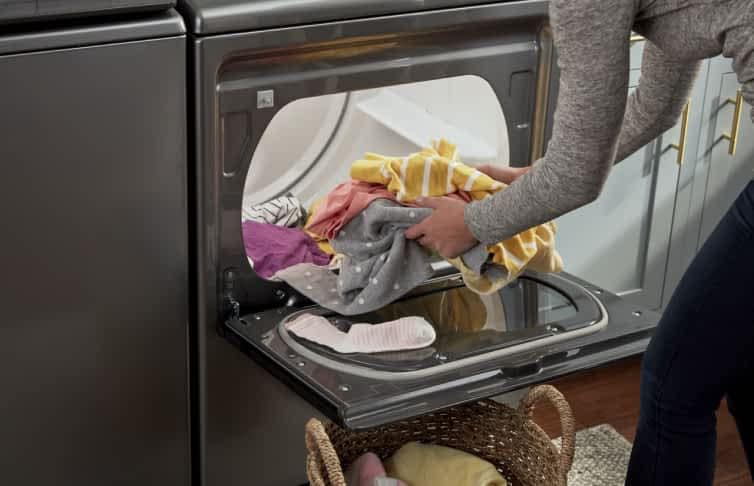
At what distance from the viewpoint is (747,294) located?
1248mm

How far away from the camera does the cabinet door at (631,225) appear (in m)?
2.16

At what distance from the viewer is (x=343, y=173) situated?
1805mm

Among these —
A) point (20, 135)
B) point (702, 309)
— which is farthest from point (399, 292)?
point (20, 135)

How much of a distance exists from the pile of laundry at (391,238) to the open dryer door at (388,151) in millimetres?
44

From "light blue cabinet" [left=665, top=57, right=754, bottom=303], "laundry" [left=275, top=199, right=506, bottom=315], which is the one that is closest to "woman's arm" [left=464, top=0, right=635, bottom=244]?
"laundry" [left=275, top=199, right=506, bottom=315]

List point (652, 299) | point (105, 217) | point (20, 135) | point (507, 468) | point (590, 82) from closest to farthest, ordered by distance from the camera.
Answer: point (590, 82) → point (20, 135) → point (105, 217) → point (507, 468) → point (652, 299)

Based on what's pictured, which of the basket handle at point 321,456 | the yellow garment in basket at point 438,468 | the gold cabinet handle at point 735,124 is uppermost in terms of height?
the gold cabinet handle at point 735,124

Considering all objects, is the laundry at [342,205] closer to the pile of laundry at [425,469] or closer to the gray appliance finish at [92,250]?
the gray appliance finish at [92,250]

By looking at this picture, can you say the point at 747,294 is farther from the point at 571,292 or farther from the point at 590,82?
the point at 571,292

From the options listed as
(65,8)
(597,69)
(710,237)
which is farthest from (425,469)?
(65,8)

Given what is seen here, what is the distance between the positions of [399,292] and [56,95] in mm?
574

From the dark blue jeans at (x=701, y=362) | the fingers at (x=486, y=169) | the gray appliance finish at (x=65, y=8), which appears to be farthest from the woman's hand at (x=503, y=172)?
the gray appliance finish at (x=65, y=8)

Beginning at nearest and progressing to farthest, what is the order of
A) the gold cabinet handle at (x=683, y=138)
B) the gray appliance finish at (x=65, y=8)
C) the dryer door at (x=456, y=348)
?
the gray appliance finish at (x=65, y=8) → the dryer door at (x=456, y=348) → the gold cabinet handle at (x=683, y=138)

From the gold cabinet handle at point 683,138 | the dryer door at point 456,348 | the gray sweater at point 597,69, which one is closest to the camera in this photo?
the gray sweater at point 597,69
